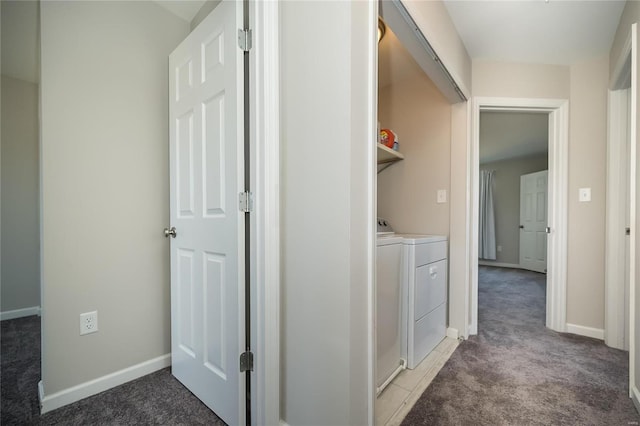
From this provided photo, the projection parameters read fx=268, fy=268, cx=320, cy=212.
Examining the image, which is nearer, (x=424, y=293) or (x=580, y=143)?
(x=424, y=293)

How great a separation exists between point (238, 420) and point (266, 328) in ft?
1.43

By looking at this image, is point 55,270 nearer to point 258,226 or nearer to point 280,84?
point 258,226

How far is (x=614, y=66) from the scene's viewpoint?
194 centimetres

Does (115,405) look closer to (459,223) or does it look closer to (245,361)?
(245,361)

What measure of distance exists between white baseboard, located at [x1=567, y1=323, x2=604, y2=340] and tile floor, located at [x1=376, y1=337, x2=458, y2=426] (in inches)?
47.4

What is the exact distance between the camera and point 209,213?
4.26ft

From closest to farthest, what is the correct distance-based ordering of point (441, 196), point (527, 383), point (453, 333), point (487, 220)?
point (527, 383) → point (453, 333) → point (441, 196) → point (487, 220)

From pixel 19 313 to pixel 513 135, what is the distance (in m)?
6.48

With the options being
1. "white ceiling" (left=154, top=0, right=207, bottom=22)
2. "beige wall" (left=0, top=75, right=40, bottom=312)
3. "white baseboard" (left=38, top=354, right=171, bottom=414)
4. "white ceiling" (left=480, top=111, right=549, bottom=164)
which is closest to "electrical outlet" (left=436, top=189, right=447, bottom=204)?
"white ceiling" (left=480, top=111, right=549, bottom=164)

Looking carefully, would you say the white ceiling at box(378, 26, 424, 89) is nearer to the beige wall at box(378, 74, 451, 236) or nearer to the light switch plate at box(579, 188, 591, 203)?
the beige wall at box(378, 74, 451, 236)

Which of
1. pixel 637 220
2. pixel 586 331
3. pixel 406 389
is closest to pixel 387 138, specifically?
pixel 637 220

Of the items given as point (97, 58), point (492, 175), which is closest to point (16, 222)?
point (97, 58)

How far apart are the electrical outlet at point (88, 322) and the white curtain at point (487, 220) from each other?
21.4 feet

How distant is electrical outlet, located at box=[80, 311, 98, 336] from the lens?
140cm
